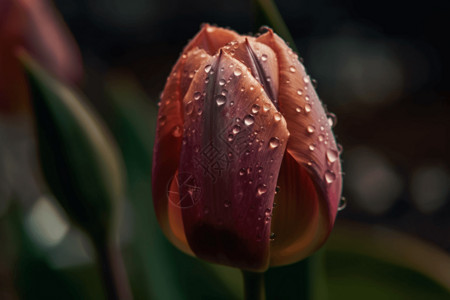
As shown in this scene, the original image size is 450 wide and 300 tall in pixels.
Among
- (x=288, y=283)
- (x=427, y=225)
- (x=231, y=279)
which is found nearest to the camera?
(x=288, y=283)

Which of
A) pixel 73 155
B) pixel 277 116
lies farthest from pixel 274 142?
A: pixel 73 155

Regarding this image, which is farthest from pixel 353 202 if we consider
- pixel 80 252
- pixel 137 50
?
pixel 137 50

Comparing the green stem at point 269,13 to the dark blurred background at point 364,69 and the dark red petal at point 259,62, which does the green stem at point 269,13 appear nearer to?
the dark red petal at point 259,62

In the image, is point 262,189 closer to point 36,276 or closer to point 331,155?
point 331,155

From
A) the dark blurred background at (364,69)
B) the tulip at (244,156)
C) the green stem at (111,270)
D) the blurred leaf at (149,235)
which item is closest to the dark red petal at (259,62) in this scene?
the tulip at (244,156)

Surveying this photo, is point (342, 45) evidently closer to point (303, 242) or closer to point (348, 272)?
point (348, 272)

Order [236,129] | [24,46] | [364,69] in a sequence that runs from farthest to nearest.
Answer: [364,69] → [24,46] → [236,129]

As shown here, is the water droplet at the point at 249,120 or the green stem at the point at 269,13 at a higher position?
the green stem at the point at 269,13

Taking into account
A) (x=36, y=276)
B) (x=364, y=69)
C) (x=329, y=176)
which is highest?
(x=329, y=176)
